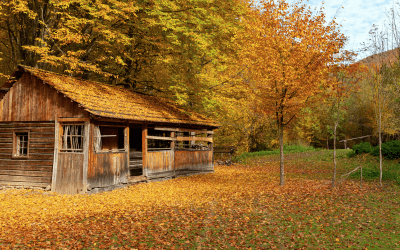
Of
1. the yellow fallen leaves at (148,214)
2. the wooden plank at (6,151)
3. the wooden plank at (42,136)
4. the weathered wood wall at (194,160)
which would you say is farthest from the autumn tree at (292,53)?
the wooden plank at (6,151)

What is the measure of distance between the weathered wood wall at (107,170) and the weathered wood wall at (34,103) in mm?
2169

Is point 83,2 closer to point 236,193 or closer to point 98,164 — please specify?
point 98,164

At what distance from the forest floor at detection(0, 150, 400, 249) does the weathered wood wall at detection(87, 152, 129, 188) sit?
60 centimetres

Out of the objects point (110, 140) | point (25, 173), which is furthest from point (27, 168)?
point (110, 140)

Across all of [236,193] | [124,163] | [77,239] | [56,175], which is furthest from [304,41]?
[56,175]

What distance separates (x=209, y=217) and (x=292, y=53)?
8.46m

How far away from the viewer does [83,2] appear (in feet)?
49.1

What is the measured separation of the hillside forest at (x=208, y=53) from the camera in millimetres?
13359

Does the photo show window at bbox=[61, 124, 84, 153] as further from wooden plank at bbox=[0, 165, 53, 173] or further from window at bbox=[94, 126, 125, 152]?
window at bbox=[94, 126, 125, 152]

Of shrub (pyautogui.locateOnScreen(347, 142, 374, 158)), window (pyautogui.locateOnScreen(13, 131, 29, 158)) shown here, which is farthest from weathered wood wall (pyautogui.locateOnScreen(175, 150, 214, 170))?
shrub (pyautogui.locateOnScreen(347, 142, 374, 158))

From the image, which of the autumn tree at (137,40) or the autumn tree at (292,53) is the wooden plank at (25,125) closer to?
the autumn tree at (137,40)

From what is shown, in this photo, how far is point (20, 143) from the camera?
1473cm

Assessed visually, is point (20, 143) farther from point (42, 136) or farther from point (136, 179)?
point (136, 179)

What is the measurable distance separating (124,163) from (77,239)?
778 cm
